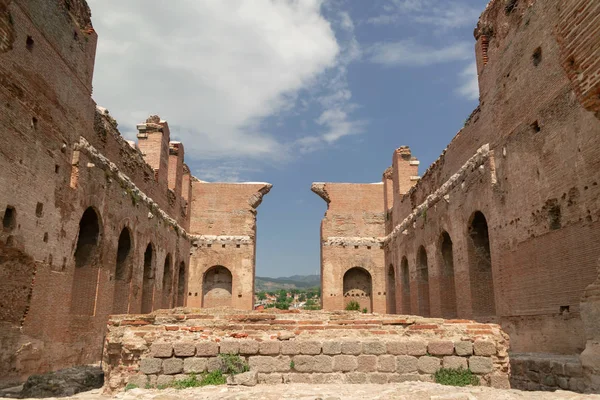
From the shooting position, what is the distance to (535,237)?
10.2 meters

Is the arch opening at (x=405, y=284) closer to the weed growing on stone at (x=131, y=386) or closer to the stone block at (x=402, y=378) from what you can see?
the stone block at (x=402, y=378)

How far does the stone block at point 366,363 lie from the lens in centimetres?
675

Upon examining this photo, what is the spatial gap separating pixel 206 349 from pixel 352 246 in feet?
60.2

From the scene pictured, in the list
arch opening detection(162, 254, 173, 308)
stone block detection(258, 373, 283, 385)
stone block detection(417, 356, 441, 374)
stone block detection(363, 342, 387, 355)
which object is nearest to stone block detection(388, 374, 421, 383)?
stone block detection(417, 356, 441, 374)

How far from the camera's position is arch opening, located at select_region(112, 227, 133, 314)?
1428cm

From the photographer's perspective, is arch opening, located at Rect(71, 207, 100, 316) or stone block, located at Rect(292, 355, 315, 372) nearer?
stone block, located at Rect(292, 355, 315, 372)

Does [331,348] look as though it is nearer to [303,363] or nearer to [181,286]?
[303,363]

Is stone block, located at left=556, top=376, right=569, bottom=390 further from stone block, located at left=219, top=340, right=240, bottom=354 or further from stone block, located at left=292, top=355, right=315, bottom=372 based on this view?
stone block, located at left=219, top=340, right=240, bottom=354

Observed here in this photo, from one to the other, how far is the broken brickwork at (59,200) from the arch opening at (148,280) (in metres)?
0.71

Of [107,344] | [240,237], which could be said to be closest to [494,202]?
[107,344]

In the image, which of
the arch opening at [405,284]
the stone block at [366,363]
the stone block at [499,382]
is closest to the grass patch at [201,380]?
the stone block at [366,363]

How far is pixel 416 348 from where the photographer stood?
679cm

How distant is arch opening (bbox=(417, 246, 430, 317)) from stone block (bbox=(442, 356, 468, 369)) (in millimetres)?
12603

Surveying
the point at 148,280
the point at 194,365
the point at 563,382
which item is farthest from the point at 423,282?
the point at 194,365
